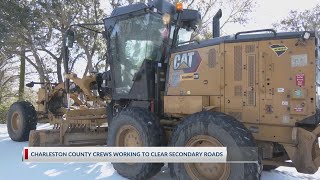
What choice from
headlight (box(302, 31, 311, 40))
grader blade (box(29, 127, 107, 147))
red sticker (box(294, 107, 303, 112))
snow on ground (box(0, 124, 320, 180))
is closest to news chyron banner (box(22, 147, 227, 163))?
snow on ground (box(0, 124, 320, 180))

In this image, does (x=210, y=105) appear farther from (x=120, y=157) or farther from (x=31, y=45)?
(x=31, y=45)

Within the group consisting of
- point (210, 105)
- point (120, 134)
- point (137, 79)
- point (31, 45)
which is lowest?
point (120, 134)

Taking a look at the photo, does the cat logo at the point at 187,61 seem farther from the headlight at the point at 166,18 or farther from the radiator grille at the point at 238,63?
the headlight at the point at 166,18

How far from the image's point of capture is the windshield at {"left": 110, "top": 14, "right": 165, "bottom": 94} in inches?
253

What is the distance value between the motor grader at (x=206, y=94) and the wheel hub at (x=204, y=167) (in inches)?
0.5

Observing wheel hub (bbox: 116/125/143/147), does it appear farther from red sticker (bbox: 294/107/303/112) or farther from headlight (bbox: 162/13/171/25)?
red sticker (bbox: 294/107/303/112)

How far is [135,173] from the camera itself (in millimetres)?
5547

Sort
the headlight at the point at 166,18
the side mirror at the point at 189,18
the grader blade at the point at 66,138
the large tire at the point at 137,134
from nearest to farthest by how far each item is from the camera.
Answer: the large tire at the point at 137,134 → the headlight at the point at 166,18 → the side mirror at the point at 189,18 → the grader blade at the point at 66,138

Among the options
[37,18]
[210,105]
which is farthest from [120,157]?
[37,18]

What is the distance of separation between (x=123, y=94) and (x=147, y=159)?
199 cm

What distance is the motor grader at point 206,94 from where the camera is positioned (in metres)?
4.57

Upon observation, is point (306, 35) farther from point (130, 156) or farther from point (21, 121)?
point (21, 121)

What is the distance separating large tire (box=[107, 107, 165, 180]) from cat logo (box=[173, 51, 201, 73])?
0.88 m

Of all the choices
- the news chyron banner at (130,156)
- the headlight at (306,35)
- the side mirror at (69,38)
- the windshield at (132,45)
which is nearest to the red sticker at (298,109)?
the headlight at (306,35)
